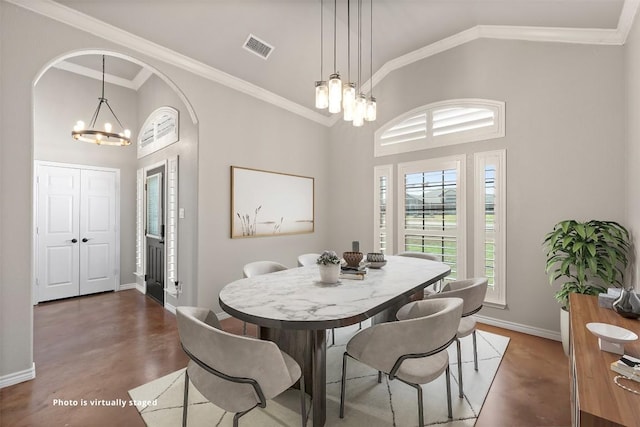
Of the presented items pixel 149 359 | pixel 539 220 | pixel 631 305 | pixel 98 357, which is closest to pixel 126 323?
pixel 98 357

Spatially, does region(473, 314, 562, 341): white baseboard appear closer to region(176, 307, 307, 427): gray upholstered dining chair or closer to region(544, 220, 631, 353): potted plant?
region(544, 220, 631, 353): potted plant

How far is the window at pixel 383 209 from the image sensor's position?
423cm

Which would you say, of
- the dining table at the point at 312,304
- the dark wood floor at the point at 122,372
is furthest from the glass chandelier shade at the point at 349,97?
the dark wood floor at the point at 122,372

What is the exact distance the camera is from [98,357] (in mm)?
2631

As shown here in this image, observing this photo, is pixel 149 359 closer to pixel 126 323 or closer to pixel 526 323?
pixel 126 323

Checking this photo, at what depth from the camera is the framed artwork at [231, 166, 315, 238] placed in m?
3.73

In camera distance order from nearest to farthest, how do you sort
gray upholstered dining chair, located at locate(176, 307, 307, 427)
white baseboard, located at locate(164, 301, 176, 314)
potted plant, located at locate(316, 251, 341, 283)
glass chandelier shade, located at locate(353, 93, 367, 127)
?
1. gray upholstered dining chair, located at locate(176, 307, 307, 427)
2. potted plant, located at locate(316, 251, 341, 283)
3. glass chandelier shade, located at locate(353, 93, 367, 127)
4. white baseboard, located at locate(164, 301, 176, 314)

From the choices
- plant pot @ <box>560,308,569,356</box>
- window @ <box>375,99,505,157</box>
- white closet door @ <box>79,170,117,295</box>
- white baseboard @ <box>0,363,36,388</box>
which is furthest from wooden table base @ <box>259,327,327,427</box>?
white closet door @ <box>79,170,117,295</box>

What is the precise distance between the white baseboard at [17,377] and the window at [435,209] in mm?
3996

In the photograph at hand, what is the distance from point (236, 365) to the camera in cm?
123

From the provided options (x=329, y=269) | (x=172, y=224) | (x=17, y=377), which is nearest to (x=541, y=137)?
(x=329, y=269)

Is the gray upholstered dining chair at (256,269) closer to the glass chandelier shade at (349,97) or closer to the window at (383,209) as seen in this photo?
the glass chandelier shade at (349,97)

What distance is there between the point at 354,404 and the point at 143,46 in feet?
12.2

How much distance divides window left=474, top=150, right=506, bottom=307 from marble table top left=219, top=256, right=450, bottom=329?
4.14 ft
